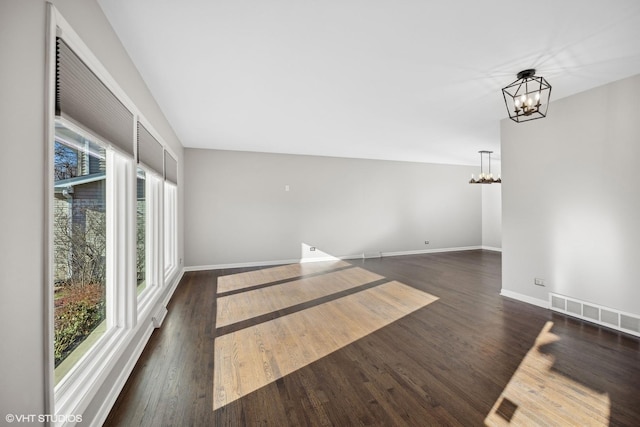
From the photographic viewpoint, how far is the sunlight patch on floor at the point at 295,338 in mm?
2203

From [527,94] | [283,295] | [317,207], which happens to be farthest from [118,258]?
[317,207]

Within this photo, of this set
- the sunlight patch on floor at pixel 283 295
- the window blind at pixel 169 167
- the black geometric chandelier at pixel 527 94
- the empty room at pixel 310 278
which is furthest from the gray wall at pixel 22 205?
the black geometric chandelier at pixel 527 94

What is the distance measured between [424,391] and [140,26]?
135 inches

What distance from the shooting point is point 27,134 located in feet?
3.54

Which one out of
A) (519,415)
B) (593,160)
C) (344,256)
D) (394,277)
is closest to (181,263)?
(344,256)

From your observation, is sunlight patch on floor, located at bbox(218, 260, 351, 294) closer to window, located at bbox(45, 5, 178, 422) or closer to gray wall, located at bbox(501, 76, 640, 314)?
window, located at bbox(45, 5, 178, 422)

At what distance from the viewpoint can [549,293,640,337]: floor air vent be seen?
2918 mm

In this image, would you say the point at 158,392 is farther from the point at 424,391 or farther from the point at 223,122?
the point at 223,122

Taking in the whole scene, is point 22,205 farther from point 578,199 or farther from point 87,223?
point 578,199

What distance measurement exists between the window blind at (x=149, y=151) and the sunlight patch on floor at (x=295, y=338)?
2.01 metres

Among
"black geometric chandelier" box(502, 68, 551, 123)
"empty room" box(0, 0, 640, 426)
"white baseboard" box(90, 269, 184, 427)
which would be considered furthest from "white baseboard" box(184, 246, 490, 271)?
"black geometric chandelier" box(502, 68, 551, 123)

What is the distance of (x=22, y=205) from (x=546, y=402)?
10.2ft

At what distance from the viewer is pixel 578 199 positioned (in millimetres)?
3387

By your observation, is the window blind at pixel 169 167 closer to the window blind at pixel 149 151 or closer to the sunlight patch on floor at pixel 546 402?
the window blind at pixel 149 151
